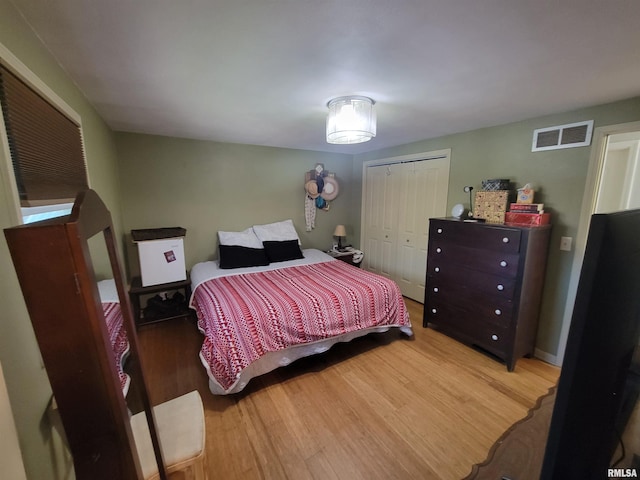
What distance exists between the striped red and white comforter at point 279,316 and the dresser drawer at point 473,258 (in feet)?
1.99

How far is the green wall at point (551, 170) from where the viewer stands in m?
2.09

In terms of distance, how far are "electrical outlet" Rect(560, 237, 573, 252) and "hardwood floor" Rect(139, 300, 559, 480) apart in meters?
1.04

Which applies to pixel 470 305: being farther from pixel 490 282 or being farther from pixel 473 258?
pixel 473 258

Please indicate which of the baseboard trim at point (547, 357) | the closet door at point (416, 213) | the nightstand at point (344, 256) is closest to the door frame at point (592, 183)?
the baseboard trim at point (547, 357)

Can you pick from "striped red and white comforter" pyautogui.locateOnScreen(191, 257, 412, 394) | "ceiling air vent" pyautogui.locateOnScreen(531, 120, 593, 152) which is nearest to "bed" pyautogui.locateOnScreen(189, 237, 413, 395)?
"striped red and white comforter" pyautogui.locateOnScreen(191, 257, 412, 394)

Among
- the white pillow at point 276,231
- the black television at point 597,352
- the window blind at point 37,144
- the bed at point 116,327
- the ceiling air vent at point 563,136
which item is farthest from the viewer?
the white pillow at point 276,231

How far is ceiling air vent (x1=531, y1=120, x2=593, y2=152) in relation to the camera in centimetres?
207

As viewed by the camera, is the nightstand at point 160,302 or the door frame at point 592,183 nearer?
the door frame at point 592,183

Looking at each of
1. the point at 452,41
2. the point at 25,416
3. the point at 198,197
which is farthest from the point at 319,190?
the point at 25,416

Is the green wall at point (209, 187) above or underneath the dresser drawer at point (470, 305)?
above

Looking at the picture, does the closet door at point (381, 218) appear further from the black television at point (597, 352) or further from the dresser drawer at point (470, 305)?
the black television at point (597, 352)

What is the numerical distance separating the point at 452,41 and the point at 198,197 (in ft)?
10.2

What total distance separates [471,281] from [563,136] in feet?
4.59

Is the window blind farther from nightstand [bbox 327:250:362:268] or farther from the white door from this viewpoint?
the white door
